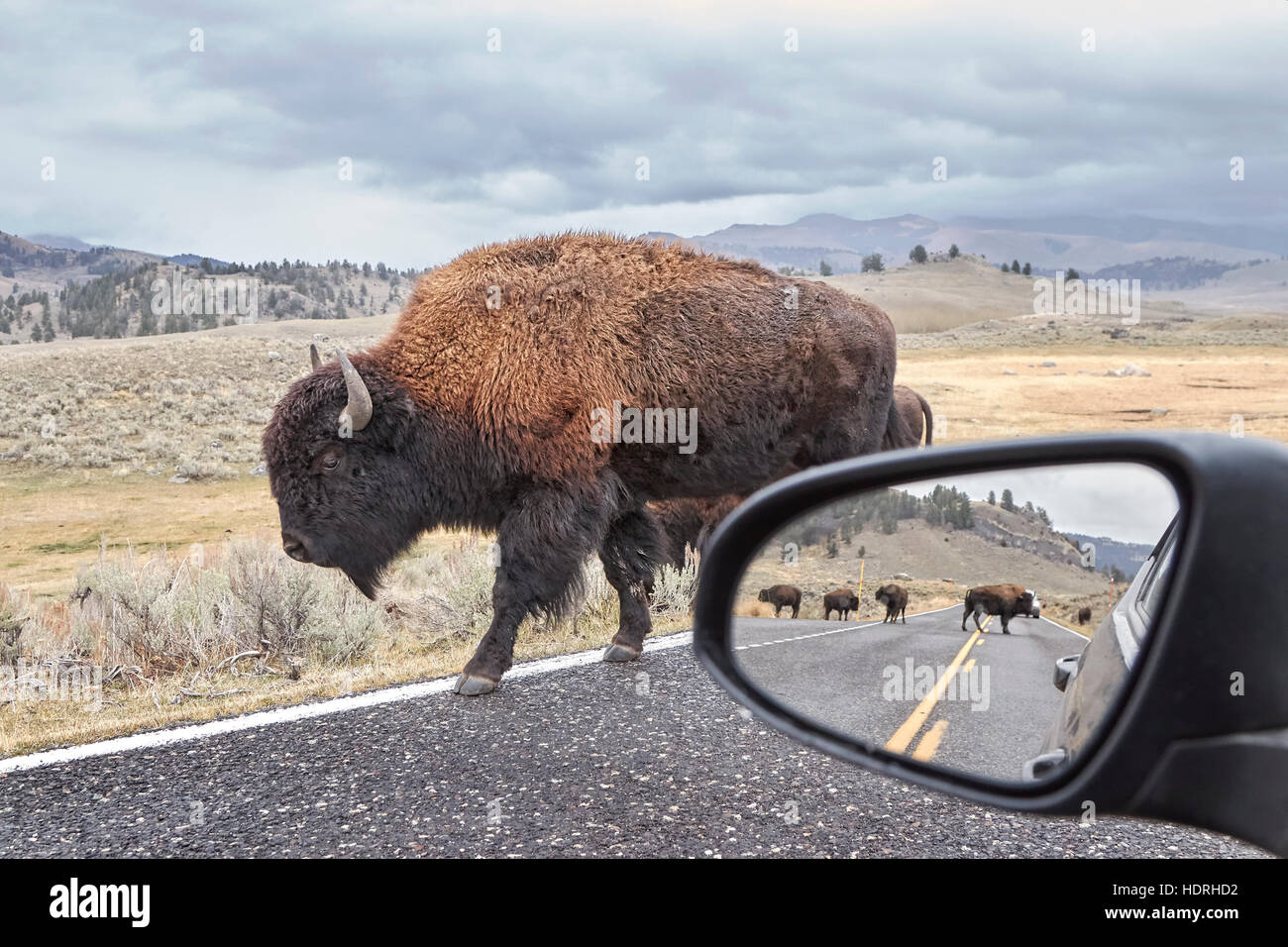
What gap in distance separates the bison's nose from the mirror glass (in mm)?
4366

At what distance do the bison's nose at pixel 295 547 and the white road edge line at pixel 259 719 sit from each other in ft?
3.23

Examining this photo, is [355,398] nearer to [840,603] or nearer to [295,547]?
[295,547]

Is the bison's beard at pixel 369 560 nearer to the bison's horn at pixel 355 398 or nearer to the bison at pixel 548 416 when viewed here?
the bison at pixel 548 416

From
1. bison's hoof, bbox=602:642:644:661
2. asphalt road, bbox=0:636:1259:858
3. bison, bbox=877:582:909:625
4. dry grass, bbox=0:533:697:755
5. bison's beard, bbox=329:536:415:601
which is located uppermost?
bison, bbox=877:582:909:625

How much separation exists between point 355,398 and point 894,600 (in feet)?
14.5

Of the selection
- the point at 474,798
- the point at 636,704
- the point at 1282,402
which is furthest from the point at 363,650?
the point at 1282,402

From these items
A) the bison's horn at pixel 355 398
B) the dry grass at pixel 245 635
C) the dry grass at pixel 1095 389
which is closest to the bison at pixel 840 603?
the dry grass at pixel 245 635

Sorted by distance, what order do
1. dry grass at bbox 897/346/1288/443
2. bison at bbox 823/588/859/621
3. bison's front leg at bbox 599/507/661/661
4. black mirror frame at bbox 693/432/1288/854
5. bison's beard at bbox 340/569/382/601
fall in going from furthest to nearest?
dry grass at bbox 897/346/1288/443
bison's front leg at bbox 599/507/661/661
bison's beard at bbox 340/569/382/601
bison at bbox 823/588/859/621
black mirror frame at bbox 693/432/1288/854

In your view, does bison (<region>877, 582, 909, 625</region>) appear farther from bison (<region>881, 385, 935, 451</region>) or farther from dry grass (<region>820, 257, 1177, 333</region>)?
dry grass (<region>820, 257, 1177, 333</region>)

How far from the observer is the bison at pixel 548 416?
18.6 feet

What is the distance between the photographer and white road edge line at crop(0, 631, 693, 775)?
13.7ft

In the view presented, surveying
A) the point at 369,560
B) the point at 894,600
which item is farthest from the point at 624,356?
the point at 894,600

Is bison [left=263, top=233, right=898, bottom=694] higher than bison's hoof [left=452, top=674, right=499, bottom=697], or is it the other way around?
bison [left=263, top=233, right=898, bottom=694]

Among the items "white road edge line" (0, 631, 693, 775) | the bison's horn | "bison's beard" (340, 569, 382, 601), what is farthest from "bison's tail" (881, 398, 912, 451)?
the bison's horn
